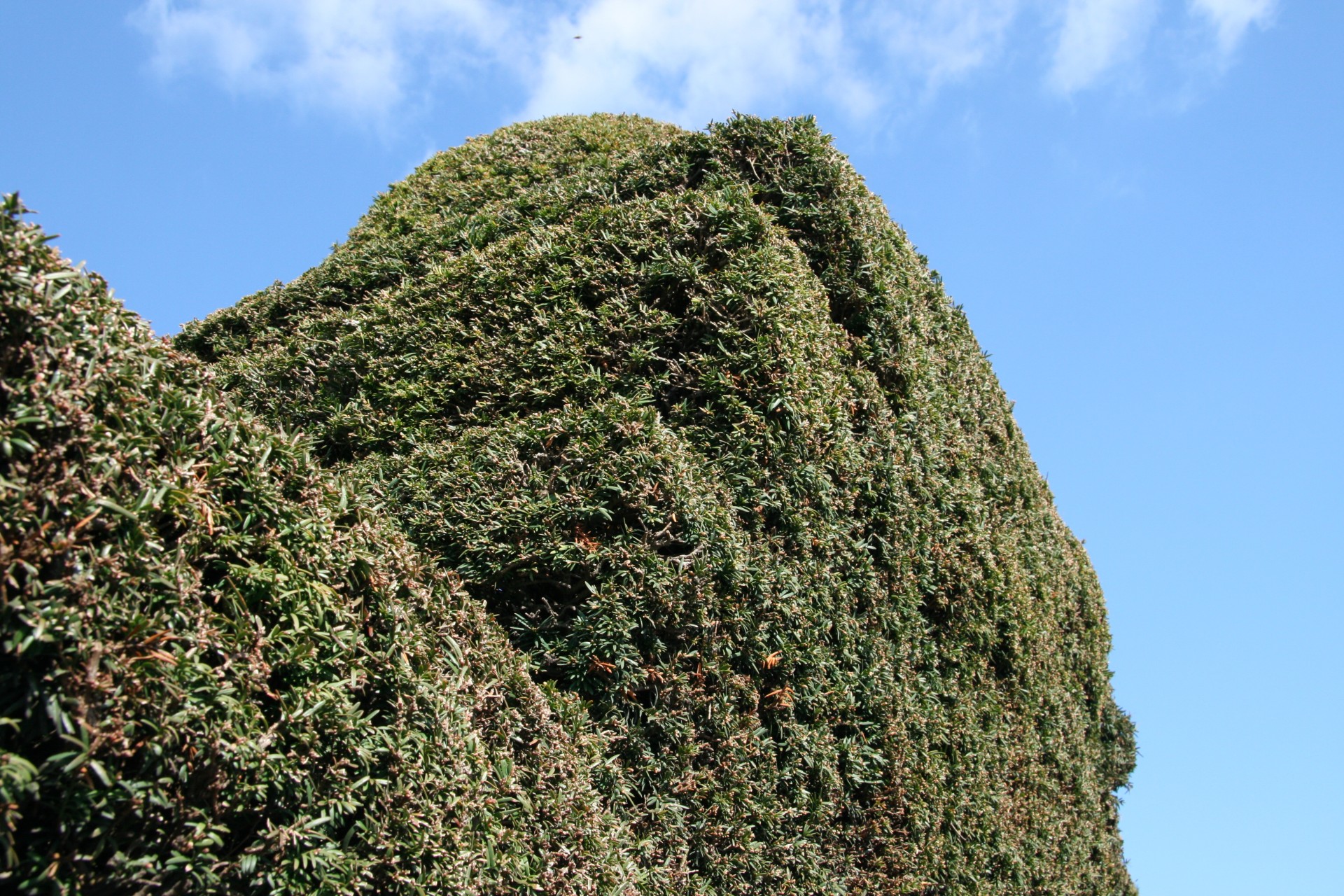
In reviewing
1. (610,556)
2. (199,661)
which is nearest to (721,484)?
(610,556)

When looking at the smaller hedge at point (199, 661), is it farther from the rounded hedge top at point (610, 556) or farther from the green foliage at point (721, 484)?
the green foliage at point (721, 484)

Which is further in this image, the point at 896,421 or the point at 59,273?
the point at 896,421

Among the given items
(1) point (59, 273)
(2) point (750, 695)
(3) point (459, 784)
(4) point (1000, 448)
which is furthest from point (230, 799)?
(4) point (1000, 448)

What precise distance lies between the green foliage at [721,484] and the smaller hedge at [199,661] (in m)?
0.81

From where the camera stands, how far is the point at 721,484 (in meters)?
6.11

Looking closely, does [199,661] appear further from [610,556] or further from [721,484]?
[721,484]

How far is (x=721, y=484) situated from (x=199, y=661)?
135 inches

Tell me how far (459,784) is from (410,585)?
2.65 feet

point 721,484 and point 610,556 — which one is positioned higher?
point 721,484

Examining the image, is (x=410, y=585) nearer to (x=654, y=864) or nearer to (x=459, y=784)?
(x=459, y=784)

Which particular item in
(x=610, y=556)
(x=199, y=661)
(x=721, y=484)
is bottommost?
(x=199, y=661)

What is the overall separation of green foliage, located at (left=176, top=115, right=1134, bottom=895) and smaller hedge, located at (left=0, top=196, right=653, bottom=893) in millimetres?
811

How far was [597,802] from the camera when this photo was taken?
4645 millimetres

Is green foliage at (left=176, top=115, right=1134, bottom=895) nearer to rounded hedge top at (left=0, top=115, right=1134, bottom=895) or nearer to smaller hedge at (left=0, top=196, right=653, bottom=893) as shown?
rounded hedge top at (left=0, top=115, right=1134, bottom=895)
